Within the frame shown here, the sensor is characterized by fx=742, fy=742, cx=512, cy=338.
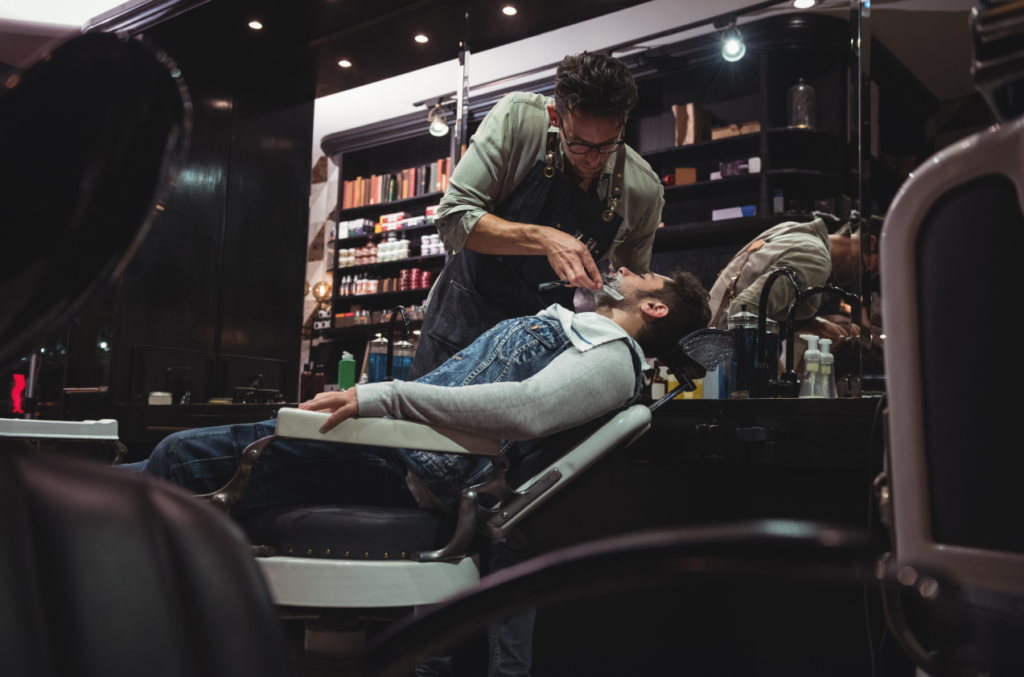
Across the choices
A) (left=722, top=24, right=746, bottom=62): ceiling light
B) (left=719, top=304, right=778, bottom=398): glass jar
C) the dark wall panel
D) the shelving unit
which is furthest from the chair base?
(left=722, top=24, right=746, bottom=62): ceiling light

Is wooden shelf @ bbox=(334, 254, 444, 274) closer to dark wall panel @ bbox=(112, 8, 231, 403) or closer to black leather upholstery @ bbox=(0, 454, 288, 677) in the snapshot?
dark wall panel @ bbox=(112, 8, 231, 403)

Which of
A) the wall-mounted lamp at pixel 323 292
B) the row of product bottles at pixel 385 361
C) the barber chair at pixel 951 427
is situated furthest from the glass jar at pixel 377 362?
the wall-mounted lamp at pixel 323 292

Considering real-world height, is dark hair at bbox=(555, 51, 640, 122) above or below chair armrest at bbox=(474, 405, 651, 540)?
above

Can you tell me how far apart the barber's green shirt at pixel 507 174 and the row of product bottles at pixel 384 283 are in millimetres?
3894

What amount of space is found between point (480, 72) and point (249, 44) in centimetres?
143

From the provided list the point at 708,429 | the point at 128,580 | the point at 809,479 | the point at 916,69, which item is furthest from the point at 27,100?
the point at 916,69

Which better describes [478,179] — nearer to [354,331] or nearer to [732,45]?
[732,45]

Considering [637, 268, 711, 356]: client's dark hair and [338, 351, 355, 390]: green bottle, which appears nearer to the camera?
[637, 268, 711, 356]: client's dark hair

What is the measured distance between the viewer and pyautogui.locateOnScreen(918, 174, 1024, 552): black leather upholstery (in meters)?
0.56

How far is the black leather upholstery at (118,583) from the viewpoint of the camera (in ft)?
1.22

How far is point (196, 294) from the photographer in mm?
4512

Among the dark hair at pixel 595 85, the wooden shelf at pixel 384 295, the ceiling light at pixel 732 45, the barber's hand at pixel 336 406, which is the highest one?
the ceiling light at pixel 732 45

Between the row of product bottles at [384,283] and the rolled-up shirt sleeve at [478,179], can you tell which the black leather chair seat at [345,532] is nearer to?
the rolled-up shirt sleeve at [478,179]

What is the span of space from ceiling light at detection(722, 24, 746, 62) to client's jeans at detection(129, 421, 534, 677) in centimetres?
375
